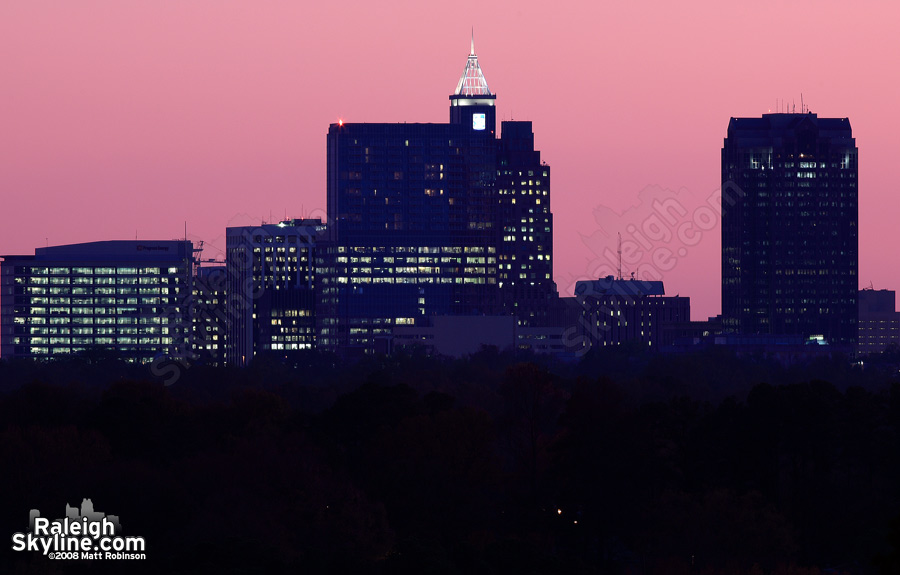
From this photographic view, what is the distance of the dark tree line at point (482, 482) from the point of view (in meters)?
94.6

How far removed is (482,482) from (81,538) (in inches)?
1098

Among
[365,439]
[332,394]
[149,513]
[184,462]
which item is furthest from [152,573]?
[332,394]

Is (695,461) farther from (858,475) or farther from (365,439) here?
(365,439)

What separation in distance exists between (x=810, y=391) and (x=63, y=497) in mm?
46611

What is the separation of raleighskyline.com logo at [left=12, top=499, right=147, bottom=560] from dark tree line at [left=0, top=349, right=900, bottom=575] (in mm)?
905

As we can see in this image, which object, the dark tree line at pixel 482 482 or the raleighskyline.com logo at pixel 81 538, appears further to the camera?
the dark tree line at pixel 482 482

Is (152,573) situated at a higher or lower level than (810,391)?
lower

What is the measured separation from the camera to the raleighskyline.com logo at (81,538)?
9100 cm

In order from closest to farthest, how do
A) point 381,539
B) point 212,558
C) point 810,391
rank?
point 212,558, point 381,539, point 810,391

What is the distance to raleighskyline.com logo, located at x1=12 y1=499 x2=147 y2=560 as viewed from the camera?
299 feet

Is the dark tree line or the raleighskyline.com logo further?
the dark tree line

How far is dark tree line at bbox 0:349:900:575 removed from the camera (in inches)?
3725

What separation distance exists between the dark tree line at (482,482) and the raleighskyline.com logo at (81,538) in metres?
0.90

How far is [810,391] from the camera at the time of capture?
11662 centimetres
